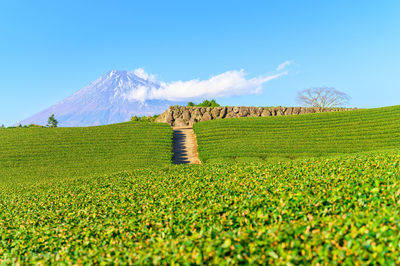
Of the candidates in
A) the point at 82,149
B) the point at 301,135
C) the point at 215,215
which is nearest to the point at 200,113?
the point at 301,135

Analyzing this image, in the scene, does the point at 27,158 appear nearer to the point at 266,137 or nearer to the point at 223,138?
the point at 223,138

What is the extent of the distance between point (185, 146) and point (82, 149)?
976 cm

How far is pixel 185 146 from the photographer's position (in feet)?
90.1

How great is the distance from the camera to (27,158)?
24.7 metres

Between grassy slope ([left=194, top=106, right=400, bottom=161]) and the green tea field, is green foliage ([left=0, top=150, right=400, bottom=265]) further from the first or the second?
grassy slope ([left=194, top=106, right=400, bottom=161])

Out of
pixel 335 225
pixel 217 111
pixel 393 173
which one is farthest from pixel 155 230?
pixel 217 111

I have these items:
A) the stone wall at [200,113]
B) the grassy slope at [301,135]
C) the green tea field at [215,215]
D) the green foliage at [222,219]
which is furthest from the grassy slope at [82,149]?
the green foliage at [222,219]

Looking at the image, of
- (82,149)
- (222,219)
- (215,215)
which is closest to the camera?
(222,219)

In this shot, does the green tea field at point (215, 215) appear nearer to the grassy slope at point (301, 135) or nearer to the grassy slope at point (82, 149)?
the grassy slope at point (82, 149)

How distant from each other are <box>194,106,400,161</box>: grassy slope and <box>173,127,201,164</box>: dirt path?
0.86 metres

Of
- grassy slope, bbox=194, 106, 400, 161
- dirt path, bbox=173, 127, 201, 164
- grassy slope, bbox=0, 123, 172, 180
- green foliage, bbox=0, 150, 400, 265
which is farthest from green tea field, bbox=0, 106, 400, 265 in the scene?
dirt path, bbox=173, 127, 201, 164

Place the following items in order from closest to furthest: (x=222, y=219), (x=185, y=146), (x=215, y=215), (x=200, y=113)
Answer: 1. (x=222, y=219)
2. (x=215, y=215)
3. (x=185, y=146)
4. (x=200, y=113)

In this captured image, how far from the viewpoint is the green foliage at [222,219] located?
13.8 feet

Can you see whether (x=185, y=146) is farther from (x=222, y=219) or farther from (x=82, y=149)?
(x=222, y=219)
